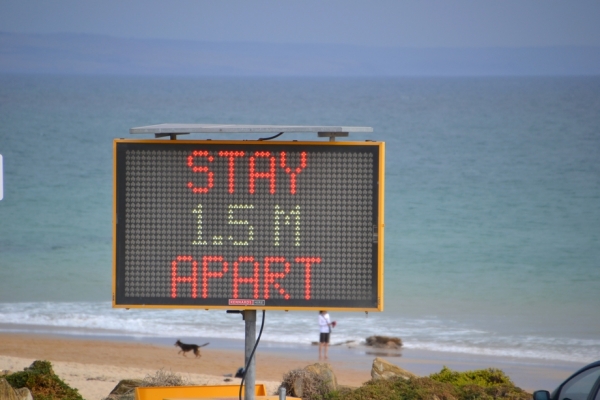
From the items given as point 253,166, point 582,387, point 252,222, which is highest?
point 253,166

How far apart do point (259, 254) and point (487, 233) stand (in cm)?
4878

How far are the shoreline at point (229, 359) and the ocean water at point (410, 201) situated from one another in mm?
1127

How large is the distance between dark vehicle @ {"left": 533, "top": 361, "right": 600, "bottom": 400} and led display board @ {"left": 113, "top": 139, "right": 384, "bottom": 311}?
4.92 feet

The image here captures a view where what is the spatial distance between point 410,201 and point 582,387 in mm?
55121

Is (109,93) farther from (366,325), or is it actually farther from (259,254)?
(259,254)

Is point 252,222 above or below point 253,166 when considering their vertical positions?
below

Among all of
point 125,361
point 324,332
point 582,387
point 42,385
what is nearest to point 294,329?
point 324,332

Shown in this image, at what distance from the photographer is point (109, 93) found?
3971 inches

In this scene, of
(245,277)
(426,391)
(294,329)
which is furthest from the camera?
(294,329)

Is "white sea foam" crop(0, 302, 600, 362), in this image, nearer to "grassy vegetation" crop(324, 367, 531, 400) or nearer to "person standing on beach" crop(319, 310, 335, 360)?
"person standing on beach" crop(319, 310, 335, 360)

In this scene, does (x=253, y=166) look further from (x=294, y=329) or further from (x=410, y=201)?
(x=410, y=201)

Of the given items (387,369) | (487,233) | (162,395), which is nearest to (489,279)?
(487,233)

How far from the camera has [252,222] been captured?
6.34 meters

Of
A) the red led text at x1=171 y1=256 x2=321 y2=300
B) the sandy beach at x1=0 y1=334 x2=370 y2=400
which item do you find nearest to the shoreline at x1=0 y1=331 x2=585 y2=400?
the sandy beach at x1=0 y1=334 x2=370 y2=400
